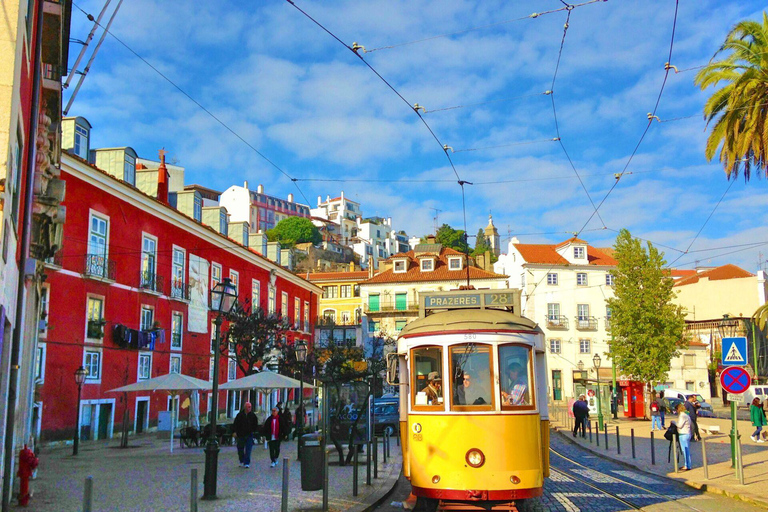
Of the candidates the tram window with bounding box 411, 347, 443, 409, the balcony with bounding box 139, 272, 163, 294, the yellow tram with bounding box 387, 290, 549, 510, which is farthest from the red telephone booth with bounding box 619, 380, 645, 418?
the tram window with bounding box 411, 347, 443, 409

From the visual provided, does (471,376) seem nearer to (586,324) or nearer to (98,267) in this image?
(98,267)

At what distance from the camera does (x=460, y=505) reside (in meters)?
9.32

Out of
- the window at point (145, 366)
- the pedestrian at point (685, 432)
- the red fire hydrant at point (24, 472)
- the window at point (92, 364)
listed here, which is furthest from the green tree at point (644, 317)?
the red fire hydrant at point (24, 472)

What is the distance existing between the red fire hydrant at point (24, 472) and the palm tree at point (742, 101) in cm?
1750

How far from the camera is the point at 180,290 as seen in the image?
1261 inches

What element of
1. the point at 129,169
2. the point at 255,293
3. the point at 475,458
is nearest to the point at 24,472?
the point at 475,458

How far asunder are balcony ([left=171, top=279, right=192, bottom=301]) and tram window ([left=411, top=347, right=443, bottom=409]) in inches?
922

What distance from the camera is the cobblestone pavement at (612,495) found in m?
11.0

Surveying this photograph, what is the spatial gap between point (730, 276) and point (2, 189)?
6921 centimetres

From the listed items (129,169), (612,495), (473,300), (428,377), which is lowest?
(612,495)

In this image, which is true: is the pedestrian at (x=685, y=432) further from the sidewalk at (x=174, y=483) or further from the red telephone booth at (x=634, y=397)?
the red telephone booth at (x=634, y=397)

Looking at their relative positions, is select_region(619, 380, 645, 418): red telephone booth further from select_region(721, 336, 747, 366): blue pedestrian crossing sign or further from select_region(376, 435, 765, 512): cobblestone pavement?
select_region(721, 336, 747, 366): blue pedestrian crossing sign

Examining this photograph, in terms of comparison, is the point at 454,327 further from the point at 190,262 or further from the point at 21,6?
the point at 190,262

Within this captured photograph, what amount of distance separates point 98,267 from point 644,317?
91.5 feet
